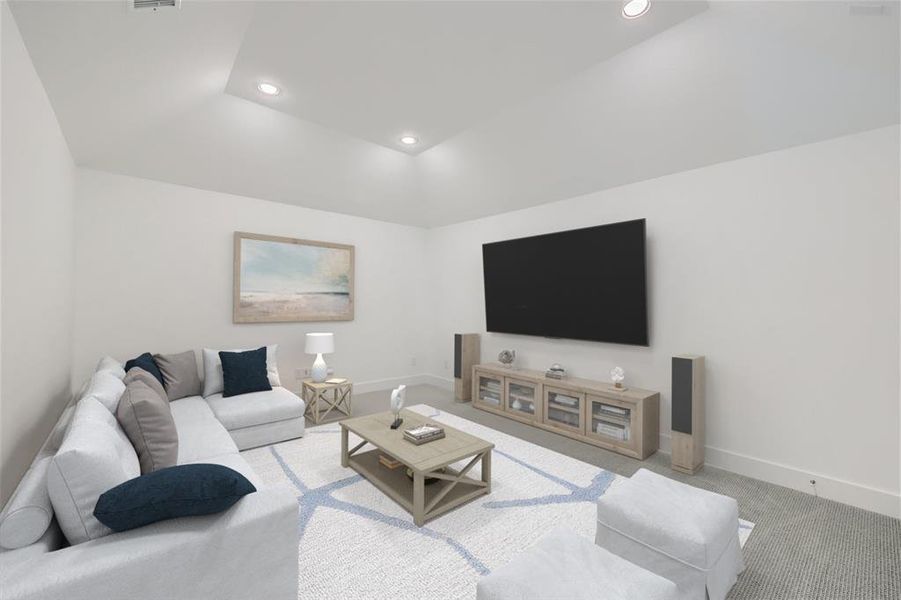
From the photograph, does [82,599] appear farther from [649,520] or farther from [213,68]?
[213,68]

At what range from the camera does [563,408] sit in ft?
13.5

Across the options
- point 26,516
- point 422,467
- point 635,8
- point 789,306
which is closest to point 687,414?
point 789,306

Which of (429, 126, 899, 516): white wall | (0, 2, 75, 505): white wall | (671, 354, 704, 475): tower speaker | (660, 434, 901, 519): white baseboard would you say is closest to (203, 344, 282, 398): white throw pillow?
(0, 2, 75, 505): white wall

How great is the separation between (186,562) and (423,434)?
5.30 ft

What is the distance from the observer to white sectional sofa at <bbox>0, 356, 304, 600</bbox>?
1.19 m

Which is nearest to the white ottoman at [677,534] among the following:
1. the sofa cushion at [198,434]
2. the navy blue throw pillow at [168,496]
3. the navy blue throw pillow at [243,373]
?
the navy blue throw pillow at [168,496]

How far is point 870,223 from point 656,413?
2135mm

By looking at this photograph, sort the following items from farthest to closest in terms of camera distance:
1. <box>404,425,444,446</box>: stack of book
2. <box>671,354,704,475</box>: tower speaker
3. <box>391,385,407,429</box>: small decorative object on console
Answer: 1. <box>671,354,704,475</box>: tower speaker
2. <box>391,385,407,429</box>: small decorative object on console
3. <box>404,425,444,446</box>: stack of book

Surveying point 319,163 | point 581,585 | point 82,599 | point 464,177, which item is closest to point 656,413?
point 581,585

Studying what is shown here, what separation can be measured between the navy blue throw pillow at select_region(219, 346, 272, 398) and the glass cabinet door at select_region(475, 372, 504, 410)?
2.52 metres

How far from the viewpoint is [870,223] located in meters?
2.66

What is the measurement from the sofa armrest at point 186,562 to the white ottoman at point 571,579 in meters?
0.86

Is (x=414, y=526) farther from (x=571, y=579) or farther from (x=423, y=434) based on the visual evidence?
(x=571, y=579)

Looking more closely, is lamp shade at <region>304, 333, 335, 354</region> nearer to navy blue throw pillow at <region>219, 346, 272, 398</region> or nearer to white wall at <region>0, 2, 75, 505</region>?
navy blue throw pillow at <region>219, 346, 272, 398</region>
